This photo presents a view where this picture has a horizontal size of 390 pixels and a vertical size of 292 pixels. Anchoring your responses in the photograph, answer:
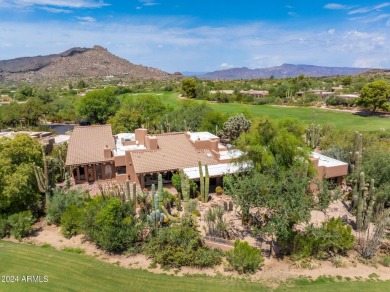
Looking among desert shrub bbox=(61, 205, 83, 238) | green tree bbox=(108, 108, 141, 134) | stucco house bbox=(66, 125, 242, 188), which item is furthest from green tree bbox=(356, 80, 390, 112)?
desert shrub bbox=(61, 205, 83, 238)

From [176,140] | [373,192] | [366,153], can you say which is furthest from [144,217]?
[366,153]

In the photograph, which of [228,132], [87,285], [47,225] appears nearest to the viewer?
[87,285]

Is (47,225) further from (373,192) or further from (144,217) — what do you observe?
(373,192)

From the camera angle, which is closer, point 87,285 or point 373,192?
point 87,285

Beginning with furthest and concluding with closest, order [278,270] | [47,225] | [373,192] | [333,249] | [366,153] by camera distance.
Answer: [366,153]
[47,225]
[373,192]
[333,249]
[278,270]

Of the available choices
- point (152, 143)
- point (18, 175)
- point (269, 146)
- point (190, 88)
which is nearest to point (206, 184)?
point (269, 146)

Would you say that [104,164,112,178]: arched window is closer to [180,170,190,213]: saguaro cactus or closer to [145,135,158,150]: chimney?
[145,135,158,150]: chimney

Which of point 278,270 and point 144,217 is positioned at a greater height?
point 144,217
